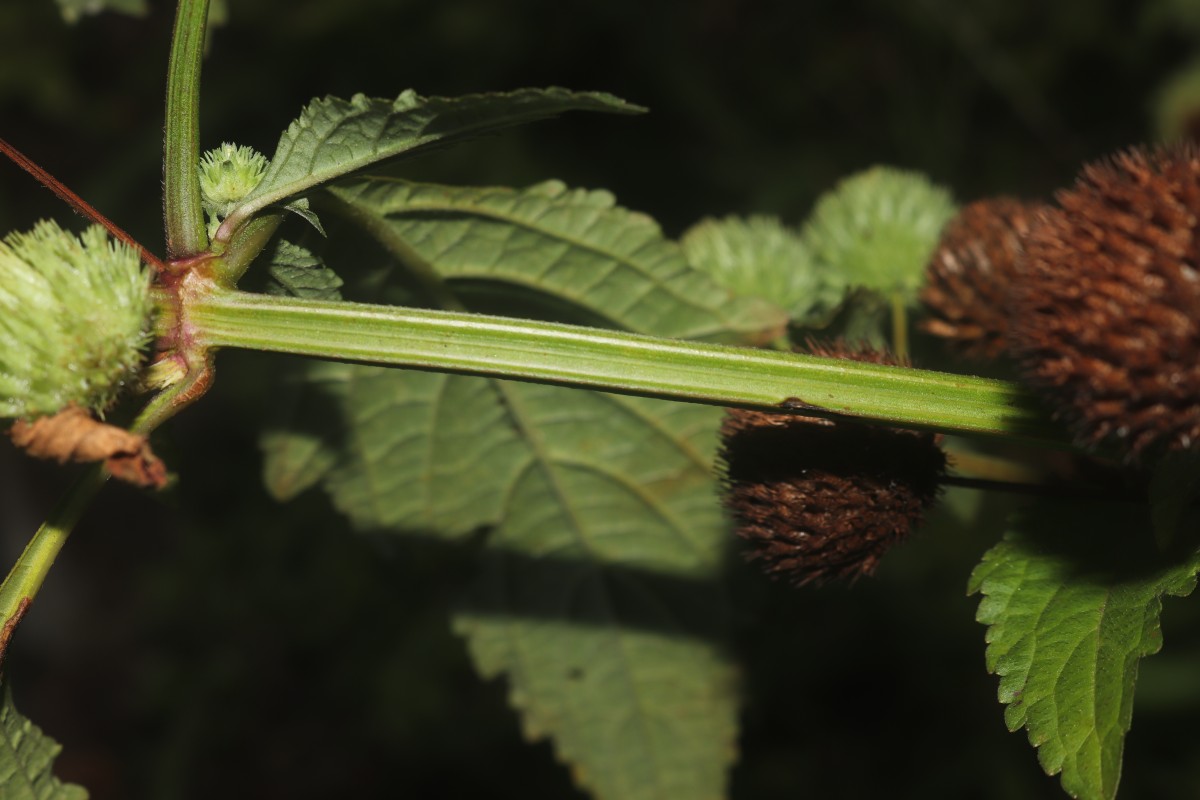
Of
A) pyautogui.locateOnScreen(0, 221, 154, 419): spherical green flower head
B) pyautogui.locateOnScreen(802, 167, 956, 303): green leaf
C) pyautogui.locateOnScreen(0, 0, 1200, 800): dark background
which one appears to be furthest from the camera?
pyautogui.locateOnScreen(0, 0, 1200, 800): dark background

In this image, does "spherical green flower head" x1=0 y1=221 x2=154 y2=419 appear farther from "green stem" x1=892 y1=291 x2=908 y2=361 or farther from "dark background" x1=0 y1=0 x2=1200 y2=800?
"dark background" x1=0 y1=0 x2=1200 y2=800

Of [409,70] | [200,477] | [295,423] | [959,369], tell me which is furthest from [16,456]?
[959,369]

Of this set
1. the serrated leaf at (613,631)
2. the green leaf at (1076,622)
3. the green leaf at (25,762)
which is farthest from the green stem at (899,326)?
the green leaf at (25,762)

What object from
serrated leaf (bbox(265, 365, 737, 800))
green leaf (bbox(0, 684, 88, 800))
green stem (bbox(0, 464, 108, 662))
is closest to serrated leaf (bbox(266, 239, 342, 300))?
green stem (bbox(0, 464, 108, 662))

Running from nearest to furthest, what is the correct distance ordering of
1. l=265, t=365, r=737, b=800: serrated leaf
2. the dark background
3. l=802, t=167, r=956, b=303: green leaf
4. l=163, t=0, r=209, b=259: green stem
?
l=163, t=0, r=209, b=259: green stem
l=265, t=365, r=737, b=800: serrated leaf
l=802, t=167, r=956, b=303: green leaf
the dark background

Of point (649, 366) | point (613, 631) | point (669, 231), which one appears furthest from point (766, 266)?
point (669, 231)

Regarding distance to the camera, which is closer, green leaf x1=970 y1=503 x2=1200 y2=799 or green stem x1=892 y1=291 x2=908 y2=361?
green leaf x1=970 y1=503 x2=1200 y2=799
